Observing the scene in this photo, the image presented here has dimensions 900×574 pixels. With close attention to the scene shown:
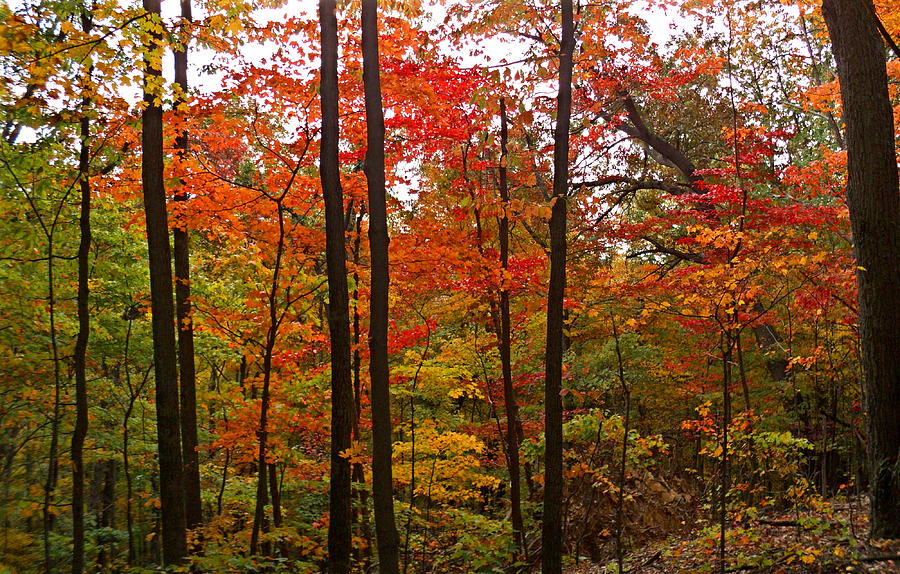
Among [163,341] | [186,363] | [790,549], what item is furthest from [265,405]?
[790,549]

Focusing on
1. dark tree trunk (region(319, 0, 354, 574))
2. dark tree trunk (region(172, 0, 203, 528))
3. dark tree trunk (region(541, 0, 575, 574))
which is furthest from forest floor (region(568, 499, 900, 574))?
dark tree trunk (region(172, 0, 203, 528))

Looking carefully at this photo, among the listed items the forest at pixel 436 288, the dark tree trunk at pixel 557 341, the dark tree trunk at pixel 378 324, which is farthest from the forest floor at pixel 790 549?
the dark tree trunk at pixel 378 324

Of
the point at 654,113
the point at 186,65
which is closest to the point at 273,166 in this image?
the point at 186,65

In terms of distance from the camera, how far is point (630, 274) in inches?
549

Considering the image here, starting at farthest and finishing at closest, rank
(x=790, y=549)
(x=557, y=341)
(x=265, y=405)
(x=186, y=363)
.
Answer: (x=186, y=363) < (x=265, y=405) < (x=557, y=341) < (x=790, y=549)

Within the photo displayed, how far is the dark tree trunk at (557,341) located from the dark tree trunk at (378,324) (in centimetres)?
172

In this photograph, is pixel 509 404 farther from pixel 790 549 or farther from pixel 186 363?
pixel 186 363

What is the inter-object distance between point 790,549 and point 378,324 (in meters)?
4.76

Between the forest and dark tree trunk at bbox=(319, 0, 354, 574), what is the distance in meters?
0.04

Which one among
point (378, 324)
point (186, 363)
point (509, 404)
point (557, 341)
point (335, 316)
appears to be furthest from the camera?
point (509, 404)

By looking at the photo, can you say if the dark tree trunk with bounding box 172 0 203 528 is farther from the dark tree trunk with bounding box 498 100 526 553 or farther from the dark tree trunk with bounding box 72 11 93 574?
the dark tree trunk with bounding box 498 100 526 553

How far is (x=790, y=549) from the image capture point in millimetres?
5734

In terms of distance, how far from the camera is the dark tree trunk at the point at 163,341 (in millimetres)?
6875

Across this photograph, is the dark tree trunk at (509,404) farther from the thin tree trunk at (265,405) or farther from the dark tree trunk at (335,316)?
the thin tree trunk at (265,405)
